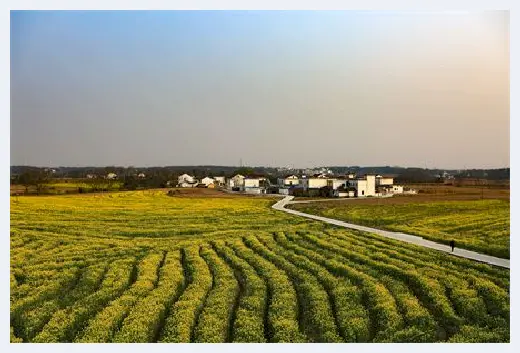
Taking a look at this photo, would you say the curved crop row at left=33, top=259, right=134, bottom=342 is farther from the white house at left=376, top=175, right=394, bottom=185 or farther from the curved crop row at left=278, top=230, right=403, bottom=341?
the white house at left=376, top=175, right=394, bottom=185

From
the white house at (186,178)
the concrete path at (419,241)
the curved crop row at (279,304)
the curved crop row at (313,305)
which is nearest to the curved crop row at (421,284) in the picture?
the curved crop row at (313,305)

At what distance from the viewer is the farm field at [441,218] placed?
62.4 feet

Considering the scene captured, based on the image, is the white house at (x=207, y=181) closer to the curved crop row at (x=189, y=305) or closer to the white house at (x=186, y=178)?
the white house at (x=186, y=178)

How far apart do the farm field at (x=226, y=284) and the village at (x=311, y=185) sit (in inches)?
154

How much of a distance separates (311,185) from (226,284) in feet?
67.8

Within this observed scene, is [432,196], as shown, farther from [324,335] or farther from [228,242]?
[324,335]

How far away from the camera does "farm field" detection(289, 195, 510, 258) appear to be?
62.4 feet

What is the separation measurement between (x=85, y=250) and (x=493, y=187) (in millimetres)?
15712

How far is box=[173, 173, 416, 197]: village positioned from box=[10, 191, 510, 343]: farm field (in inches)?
154

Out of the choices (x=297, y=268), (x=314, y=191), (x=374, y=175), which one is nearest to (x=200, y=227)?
(x=297, y=268)

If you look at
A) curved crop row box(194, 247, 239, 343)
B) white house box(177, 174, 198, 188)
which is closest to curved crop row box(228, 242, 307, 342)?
curved crop row box(194, 247, 239, 343)

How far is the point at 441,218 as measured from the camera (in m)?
23.7

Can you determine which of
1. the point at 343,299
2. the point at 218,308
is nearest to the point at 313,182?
the point at 343,299

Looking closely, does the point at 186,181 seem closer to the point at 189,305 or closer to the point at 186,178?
the point at 186,178
